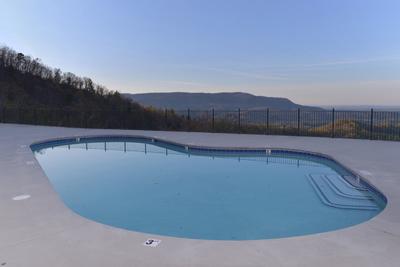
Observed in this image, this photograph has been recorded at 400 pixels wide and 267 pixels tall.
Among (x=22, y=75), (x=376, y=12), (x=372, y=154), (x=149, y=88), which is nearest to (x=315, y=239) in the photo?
(x=372, y=154)

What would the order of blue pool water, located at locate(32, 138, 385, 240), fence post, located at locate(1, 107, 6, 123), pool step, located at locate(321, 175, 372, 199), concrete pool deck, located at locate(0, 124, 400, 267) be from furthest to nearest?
fence post, located at locate(1, 107, 6, 123) → pool step, located at locate(321, 175, 372, 199) → blue pool water, located at locate(32, 138, 385, 240) → concrete pool deck, located at locate(0, 124, 400, 267)

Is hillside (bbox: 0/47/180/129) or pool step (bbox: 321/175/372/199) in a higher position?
hillside (bbox: 0/47/180/129)

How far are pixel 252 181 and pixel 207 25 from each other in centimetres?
1083

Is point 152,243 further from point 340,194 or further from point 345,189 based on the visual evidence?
point 345,189

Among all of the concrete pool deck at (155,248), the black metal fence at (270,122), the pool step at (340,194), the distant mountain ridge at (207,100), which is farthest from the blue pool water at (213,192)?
the distant mountain ridge at (207,100)

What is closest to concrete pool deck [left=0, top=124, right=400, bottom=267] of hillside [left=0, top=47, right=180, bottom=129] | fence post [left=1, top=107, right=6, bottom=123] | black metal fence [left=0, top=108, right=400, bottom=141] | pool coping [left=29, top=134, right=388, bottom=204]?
pool coping [left=29, top=134, right=388, bottom=204]

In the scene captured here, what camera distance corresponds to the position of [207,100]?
75.8 feet

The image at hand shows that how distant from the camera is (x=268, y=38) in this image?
14875 mm

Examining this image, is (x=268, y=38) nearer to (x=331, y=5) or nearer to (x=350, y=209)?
(x=331, y=5)

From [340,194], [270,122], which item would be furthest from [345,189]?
[270,122]

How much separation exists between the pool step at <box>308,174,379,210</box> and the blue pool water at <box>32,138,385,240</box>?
12mm

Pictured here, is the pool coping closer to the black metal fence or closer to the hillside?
the black metal fence

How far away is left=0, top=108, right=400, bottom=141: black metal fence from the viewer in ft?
32.0

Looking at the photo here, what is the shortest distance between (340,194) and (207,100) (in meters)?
18.7
